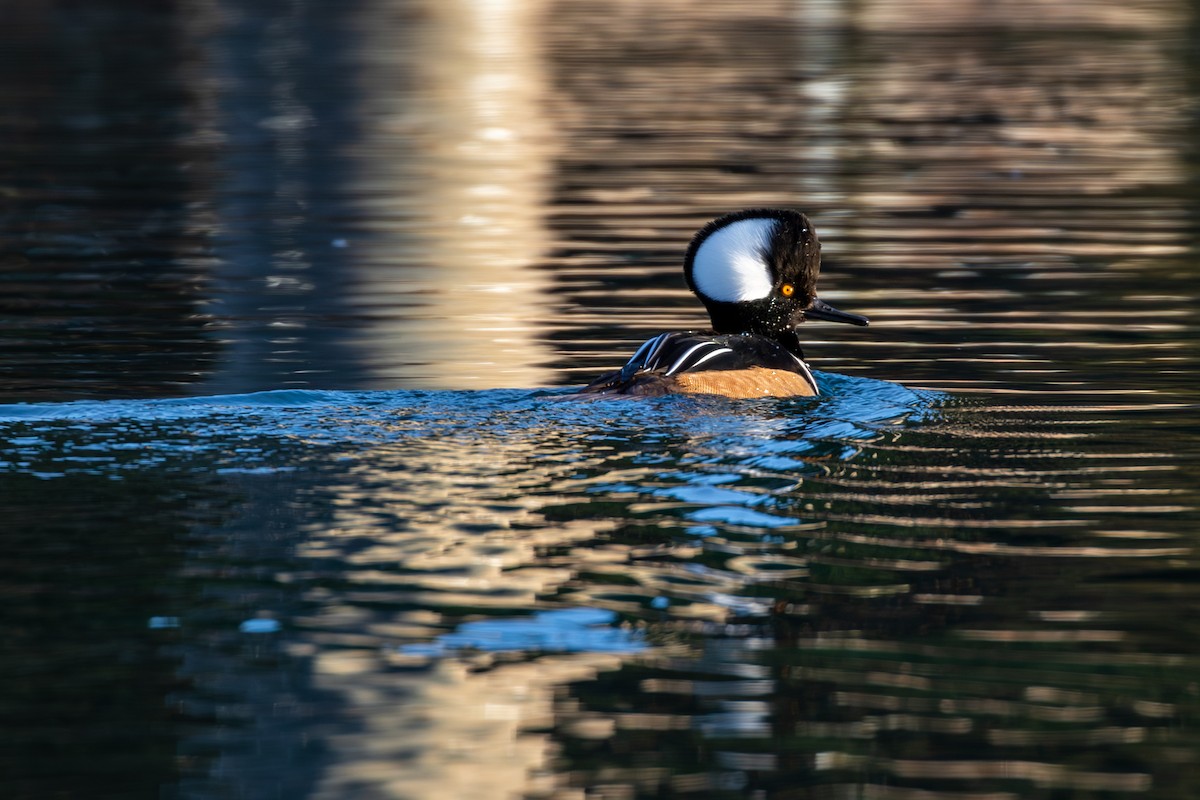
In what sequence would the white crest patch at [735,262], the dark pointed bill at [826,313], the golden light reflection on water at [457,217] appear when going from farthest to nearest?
the golden light reflection on water at [457,217] → the dark pointed bill at [826,313] → the white crest patch at [735,262]

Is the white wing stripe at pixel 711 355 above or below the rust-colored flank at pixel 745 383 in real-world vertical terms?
above

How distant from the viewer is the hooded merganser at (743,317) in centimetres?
894

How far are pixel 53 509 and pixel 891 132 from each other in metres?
20.7

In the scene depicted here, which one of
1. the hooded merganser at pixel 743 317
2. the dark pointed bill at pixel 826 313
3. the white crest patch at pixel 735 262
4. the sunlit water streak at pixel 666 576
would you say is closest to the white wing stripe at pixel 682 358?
the hooded merganser at pixel 743 317

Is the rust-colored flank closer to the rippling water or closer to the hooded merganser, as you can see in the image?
the hooded merganser

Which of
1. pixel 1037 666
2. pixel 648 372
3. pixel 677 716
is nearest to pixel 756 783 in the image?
pixel 677 716

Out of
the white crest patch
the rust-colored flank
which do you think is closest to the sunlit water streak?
the rust-colored flank

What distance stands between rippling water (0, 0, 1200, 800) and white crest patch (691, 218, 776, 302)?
0.77 m

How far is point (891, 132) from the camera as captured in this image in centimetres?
2647

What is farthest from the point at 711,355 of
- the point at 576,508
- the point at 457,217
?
the point at 457,217

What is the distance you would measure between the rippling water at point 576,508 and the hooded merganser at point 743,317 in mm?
184

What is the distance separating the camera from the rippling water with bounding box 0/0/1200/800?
506 cm

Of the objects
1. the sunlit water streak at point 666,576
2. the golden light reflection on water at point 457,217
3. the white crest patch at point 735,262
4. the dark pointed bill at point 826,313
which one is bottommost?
the golden light reflection on water at point 457,217

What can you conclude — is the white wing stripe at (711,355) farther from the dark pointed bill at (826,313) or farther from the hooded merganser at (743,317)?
the dark pointed bill at (826,313)
